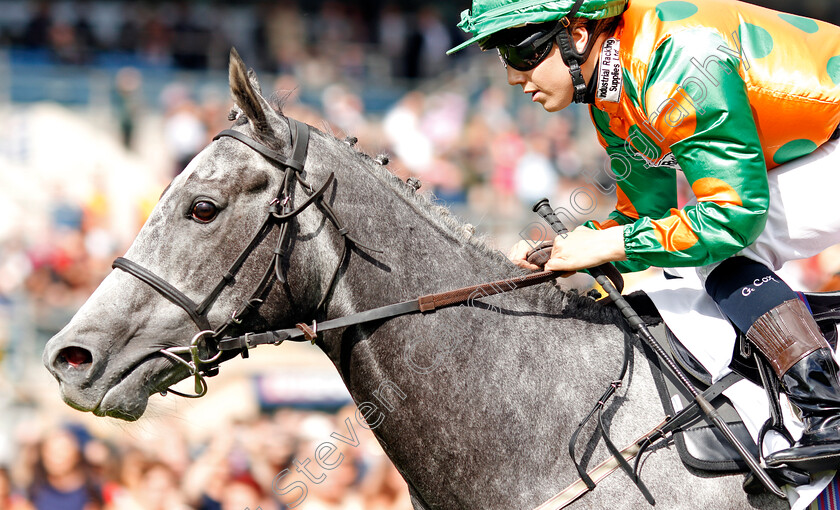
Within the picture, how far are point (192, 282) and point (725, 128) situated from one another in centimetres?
162

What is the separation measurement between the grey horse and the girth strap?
2cm

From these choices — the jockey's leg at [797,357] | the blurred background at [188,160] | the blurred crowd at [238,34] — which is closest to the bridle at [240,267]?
the blurred background at [188,160]

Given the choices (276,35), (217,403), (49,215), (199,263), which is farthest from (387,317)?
(276,35)

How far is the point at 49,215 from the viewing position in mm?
8242

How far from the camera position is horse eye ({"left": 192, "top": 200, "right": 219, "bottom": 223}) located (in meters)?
2.53

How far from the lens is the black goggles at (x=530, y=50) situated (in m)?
2.61

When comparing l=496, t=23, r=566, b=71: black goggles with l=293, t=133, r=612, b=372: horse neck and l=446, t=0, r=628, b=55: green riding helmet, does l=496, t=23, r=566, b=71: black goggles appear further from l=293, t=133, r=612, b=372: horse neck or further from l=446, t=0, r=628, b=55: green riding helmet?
l=293, t=133, r=612, b=372: horse neck

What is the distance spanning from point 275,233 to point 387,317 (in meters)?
0.44

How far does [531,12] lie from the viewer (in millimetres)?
2568

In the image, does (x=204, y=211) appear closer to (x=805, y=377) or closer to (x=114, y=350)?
(x=114, y=350)

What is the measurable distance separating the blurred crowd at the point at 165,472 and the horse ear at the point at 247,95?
124 inches

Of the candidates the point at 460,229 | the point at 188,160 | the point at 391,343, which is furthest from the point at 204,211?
the point at 188,160

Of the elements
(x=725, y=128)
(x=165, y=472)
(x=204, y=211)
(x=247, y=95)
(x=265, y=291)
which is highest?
(x=247, y=95)

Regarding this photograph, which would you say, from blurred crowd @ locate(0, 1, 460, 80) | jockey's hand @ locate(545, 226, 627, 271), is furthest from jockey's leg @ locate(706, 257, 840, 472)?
blurred crowd @ locate(0, 1, 460, 80)
